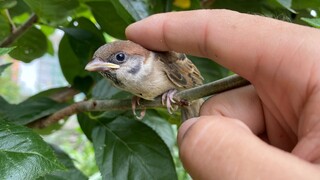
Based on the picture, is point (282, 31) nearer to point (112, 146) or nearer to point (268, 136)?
point (268, 136)

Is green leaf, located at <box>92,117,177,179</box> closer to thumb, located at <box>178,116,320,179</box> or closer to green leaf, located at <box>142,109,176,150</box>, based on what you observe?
green leaf, located at <box>142,109,176,150</box>

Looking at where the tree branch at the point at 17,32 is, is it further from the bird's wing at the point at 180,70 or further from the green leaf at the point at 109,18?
the bird's wing at the point at 180,70

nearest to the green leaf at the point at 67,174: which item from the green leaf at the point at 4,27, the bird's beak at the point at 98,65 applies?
the bird's beak at the point at 98,65

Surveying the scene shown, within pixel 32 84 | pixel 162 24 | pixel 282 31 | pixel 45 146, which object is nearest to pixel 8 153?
pixel 45 146

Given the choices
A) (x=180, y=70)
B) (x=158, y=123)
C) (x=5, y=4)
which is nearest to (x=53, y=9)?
(x=5, y=4)

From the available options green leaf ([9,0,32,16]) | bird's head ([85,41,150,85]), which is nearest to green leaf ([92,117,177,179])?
bird's head ([85,41,150,85])

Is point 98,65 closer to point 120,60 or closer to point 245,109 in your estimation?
point 120,60

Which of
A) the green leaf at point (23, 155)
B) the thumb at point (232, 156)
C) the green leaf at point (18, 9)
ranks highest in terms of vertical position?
the thumb at point (232, 156)
